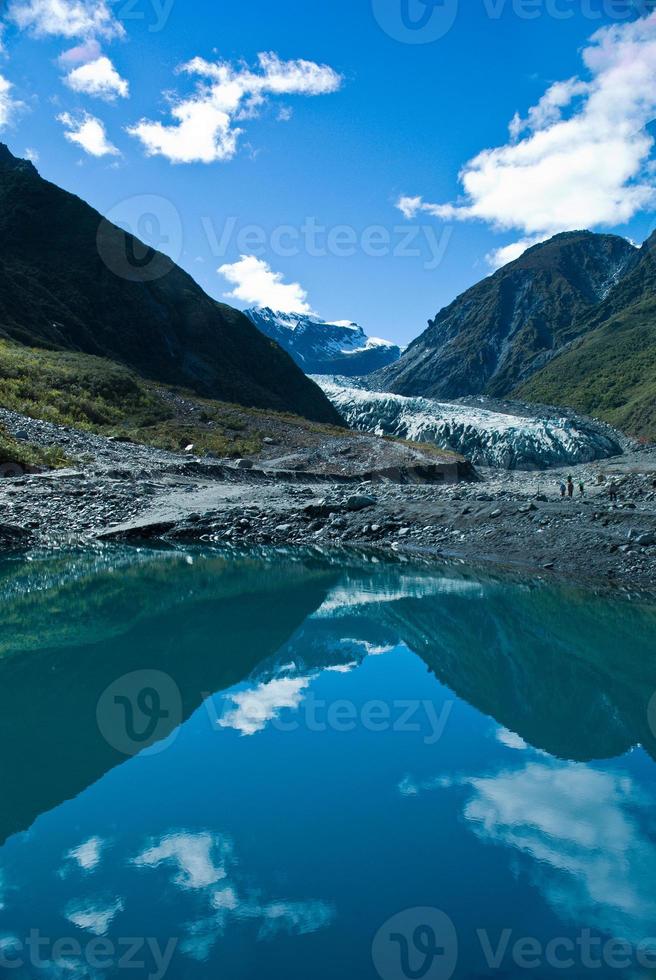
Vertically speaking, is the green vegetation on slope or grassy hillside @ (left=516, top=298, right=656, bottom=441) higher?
grassy hillside @ (left=516, top=298, right=656, bottom=441)

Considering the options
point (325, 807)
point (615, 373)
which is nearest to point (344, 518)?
point (325, 807)

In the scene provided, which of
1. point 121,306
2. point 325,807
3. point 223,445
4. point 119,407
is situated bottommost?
point 325,807

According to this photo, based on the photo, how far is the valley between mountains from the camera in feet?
71.1

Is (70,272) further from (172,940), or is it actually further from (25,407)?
(172,940)

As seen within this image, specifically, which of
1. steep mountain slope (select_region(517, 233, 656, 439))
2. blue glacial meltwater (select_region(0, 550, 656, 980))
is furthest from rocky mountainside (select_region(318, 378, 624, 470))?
blue glacial meltwater (select_region(0, 550, 656, 980))

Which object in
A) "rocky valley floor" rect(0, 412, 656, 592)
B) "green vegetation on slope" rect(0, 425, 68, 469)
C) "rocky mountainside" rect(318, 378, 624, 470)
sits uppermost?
"rocky mountainside" rect(318, 378, 624, 470)

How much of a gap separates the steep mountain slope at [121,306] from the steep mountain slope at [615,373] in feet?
197

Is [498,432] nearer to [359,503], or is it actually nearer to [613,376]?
[359,503]

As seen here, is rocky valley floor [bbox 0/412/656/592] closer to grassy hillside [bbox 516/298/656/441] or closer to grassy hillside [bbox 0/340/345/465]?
grassy hillside [bbox 0/340/345/465]

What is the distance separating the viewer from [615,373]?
15050 cm

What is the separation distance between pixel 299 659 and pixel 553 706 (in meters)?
4.71

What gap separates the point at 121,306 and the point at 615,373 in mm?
116723

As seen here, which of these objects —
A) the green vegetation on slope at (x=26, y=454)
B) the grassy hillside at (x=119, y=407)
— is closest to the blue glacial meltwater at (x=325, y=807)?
the green vegetation on slope at (x=26, y=454)

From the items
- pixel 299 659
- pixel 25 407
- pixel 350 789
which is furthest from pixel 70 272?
pixel 350 789
